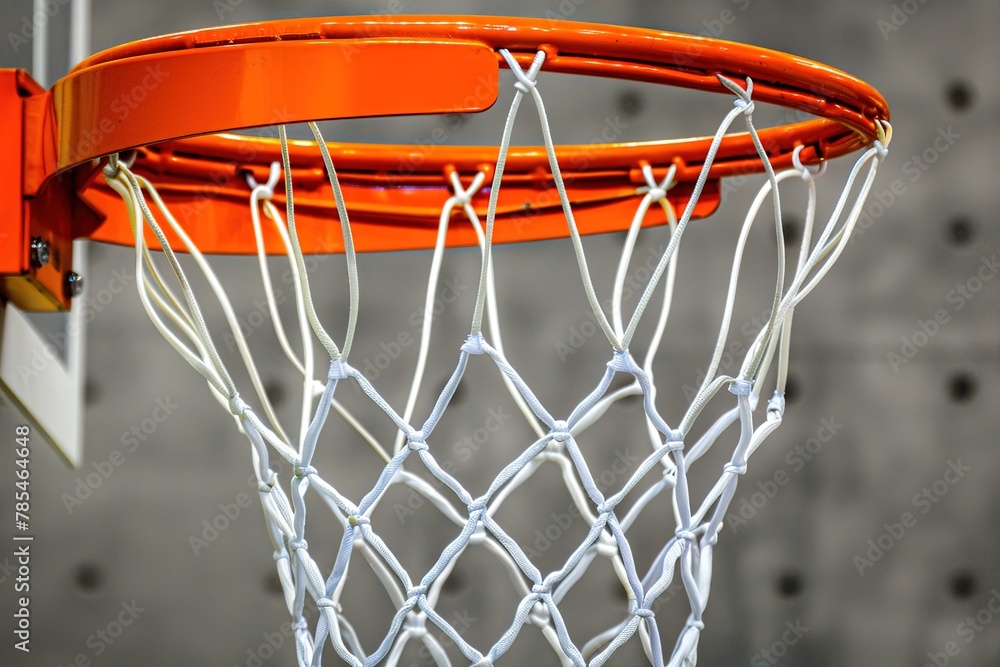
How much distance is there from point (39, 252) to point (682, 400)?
0.87 metres

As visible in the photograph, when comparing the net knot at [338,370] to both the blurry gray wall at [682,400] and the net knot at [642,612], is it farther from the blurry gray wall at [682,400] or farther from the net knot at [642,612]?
the blurry gray wall at [682,400]

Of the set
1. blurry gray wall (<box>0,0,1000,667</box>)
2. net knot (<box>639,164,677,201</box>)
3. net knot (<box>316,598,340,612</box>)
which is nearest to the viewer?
net knot (<box>316,598,340,612</box>)

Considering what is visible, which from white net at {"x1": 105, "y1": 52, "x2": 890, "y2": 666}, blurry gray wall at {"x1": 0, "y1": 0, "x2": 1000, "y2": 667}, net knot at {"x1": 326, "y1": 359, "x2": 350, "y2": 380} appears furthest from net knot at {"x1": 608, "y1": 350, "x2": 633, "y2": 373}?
blurry gray wall at {"x1": 0, "y1": 0, "x2": 1000, "y2": 667}

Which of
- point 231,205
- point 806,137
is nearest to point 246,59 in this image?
point 231,205

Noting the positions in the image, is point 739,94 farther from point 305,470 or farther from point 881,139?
point 305,470

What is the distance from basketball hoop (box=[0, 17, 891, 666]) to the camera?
25.2 inches

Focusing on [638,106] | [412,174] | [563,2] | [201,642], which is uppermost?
[563,2]

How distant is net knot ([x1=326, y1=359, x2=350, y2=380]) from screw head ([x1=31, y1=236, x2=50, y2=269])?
0.89 ft

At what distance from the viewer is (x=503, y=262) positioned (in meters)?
1.34

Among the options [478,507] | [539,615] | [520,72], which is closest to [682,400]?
[539,615]

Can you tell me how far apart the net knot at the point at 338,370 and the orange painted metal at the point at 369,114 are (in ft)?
0.60

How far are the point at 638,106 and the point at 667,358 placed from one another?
1.23 feet

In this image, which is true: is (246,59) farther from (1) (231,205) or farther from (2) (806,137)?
(2) (806,137)

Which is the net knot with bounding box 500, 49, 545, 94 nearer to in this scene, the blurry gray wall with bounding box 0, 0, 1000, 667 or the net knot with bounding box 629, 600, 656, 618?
the net knot with bounding box 629, 600, 656, 618
